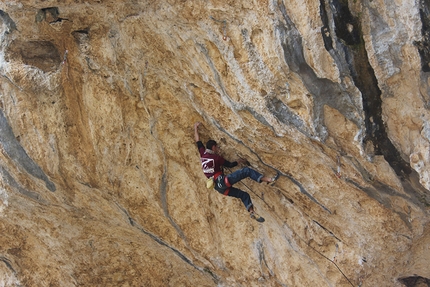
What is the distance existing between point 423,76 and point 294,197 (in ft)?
8.67

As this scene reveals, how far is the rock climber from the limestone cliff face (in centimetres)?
16

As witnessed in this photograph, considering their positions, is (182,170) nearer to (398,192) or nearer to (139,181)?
(139,181)

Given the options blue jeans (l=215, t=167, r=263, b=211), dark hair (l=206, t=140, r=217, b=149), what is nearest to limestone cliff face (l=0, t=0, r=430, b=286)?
dark hair (l=206, t=140, r=217, b=149)

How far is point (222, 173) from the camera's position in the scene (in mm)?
6094

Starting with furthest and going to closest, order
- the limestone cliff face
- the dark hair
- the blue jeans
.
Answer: the dark hair, the blue jeans, the limestone cliff face

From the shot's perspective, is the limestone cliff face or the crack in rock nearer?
the limestone cliff face

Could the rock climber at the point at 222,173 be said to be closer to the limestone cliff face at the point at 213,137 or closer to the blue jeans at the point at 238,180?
the blue jeans at the point at 238,180

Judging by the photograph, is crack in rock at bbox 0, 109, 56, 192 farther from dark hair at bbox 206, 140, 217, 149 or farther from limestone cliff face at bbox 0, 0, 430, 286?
dark hair at bbox 206, 140, 217, 149

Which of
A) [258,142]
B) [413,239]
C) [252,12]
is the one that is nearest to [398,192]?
[413,239]

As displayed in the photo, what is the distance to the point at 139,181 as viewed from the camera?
6.77 meters

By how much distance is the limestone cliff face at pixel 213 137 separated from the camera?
4.55 metres

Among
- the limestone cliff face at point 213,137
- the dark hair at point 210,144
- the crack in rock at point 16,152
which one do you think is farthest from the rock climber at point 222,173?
the crack in rock at point 16,152

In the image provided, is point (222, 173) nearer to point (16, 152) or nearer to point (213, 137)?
point (213, 137)

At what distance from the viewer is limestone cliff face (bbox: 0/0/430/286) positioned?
4.55m
